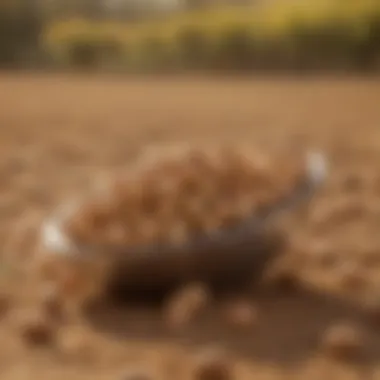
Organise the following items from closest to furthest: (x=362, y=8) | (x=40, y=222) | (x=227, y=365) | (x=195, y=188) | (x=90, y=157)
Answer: (x=227, y=365) < (x=195, y=188) < (x=40, y=222) < (x=90, y=157) < (x=362, y=8)

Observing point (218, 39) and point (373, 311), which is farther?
point (218, 39)

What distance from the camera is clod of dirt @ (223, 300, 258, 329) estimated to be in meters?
0.76

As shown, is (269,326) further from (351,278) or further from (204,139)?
(204,139)

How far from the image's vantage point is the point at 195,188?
0.83 m

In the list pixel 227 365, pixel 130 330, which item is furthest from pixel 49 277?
pixel 227 365

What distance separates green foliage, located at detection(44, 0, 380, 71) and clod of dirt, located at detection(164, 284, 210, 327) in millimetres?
1296

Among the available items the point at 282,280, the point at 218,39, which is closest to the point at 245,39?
the point at 218,39

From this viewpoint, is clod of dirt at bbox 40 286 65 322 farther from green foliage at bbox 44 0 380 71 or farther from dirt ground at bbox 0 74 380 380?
green foliage at bbox 44 0 380 71

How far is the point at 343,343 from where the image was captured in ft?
2.30

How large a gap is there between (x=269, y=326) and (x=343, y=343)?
8 cm

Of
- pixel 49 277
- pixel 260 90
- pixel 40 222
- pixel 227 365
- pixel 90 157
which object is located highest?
pixel 260 90

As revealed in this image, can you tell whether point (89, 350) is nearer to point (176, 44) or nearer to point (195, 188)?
point (195, 188)

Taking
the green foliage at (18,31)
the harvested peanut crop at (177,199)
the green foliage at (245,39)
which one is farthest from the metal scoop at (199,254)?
the green foliage at (18,31)

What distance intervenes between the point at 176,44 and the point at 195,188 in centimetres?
129
